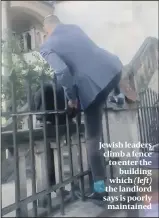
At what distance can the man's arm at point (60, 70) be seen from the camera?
62 cm

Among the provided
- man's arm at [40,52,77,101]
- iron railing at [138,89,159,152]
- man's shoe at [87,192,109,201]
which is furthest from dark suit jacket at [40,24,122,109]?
man's shoe at [87,192,109,201]

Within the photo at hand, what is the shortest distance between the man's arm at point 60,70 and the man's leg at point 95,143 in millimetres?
89

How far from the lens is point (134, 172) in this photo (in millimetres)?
631

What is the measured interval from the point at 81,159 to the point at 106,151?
8cm

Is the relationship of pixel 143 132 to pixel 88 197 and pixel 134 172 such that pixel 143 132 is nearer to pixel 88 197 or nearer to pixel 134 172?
pixel 134 172

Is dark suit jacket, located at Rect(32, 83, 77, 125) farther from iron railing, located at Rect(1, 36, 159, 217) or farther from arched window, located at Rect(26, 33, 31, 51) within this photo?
arched window, located at Rect(26, 33, 31, 51)

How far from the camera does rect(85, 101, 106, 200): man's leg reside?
0.65m

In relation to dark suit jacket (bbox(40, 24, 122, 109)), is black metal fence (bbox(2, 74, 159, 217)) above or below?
below

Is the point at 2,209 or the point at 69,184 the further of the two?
the point at 69,184

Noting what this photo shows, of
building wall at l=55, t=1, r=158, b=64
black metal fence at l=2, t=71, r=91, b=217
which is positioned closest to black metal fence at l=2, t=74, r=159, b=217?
black metal fence at l=2, t=71, r=91, b=217

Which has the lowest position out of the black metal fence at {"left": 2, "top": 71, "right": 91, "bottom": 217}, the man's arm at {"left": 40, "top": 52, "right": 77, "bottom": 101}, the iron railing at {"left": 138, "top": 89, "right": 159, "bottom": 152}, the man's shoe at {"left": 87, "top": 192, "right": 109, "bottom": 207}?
the man's shoe at {"left": 87, "top": 192, "right": 109, "bottom": 207}

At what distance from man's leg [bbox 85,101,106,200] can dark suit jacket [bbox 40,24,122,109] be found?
30 mm

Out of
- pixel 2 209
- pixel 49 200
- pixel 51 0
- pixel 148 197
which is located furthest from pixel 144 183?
pixel 51 0

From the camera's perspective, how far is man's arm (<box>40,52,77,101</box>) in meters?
0.62
